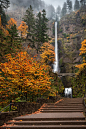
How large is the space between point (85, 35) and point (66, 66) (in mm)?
13466

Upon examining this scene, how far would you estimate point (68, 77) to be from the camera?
31.7 m

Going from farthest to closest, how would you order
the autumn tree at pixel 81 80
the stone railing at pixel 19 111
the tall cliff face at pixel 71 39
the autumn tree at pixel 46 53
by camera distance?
the tall cliff face at pixel 71 39, the autumn tree at pixel 46 53, the autumn tree at pixel 81 80, the stone railing at pixel 19 111

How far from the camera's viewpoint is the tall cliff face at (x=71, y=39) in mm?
36125

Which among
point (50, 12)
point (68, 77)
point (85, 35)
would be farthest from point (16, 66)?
point (50, 12)

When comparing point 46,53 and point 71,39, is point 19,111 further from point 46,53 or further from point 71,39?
point 71,39

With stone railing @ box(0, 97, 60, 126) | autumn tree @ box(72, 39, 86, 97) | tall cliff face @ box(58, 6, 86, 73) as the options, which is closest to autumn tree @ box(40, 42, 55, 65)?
tall cliff face @ box(58, 6, 86, 73)

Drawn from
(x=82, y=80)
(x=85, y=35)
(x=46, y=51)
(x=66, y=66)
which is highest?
(x=85, y=35)

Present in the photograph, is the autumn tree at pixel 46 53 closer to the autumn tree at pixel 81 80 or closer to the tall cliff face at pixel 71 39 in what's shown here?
the tall cliff face at pixel 71 39

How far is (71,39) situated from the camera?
47.0m

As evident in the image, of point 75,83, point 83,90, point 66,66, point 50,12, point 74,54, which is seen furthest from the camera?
point 50,12

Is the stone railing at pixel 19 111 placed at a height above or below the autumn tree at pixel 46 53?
below

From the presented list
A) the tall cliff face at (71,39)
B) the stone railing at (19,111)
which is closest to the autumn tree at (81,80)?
the tall cliff face at (71,39)

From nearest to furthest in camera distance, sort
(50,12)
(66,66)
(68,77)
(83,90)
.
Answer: (83,90), (68,77), (66,66), (50,12)

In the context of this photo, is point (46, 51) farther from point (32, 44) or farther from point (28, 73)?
point (28, 73)
